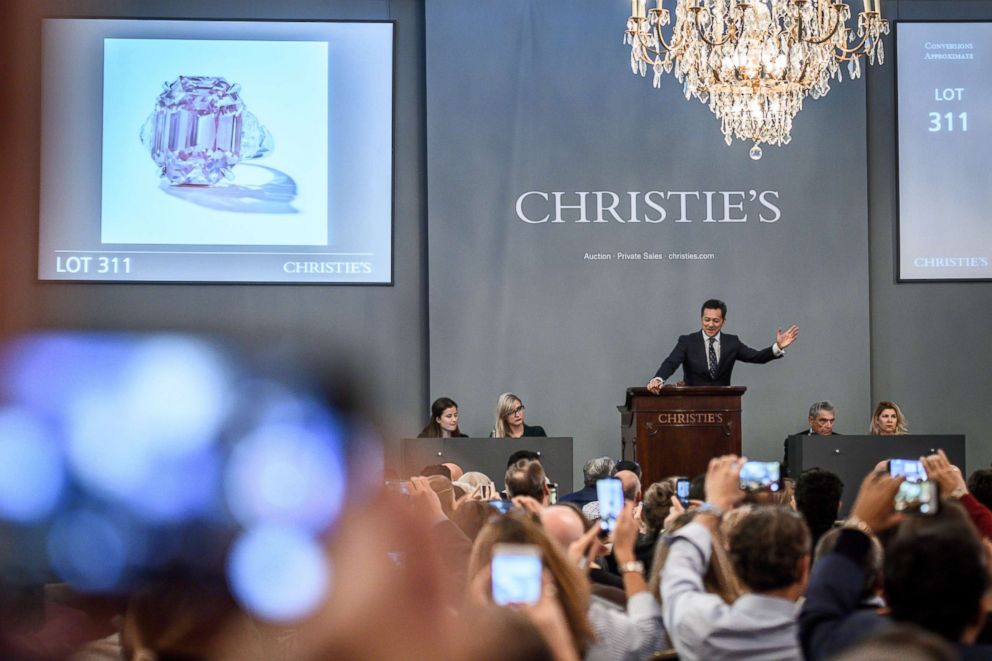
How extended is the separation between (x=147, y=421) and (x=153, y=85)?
27.5 ft

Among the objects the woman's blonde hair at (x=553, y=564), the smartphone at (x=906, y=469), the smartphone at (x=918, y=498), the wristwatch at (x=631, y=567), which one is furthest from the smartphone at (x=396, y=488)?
the smartphone at (x=906, y=469)

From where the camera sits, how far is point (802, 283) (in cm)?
917

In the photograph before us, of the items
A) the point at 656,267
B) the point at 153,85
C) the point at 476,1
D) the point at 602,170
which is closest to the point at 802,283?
the point at 656,267

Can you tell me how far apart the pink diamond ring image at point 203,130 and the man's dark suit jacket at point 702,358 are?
347cm

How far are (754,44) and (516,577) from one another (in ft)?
16.8

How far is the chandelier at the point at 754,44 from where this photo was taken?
6.50 metres

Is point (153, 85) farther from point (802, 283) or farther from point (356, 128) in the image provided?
point (802, 283)

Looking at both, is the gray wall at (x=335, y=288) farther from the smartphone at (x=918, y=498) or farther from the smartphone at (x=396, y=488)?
the smartphone at (x=918, y=498)

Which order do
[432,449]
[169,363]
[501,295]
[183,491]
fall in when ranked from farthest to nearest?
[501,295] < [432,449] < [169,363] < [183,491]

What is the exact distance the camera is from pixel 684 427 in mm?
6949

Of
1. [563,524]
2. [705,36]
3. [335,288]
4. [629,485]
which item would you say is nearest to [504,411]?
[335,288]

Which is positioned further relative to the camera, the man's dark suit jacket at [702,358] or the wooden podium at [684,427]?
the man's dark suit jacket at [702,358]

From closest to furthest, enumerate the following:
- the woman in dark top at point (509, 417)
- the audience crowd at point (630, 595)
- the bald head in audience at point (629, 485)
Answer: the audience crowd at point (630, 595) < the bald head in audience at point (629, 485) < the woman in dark top at point (509, 417)

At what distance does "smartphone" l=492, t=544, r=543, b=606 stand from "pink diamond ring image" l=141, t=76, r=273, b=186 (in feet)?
24.8
